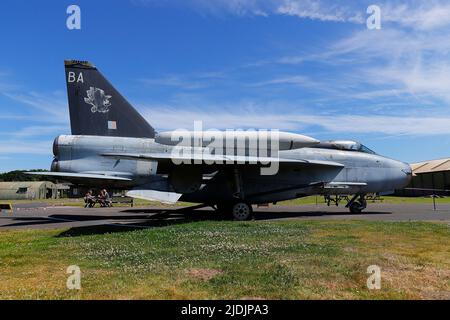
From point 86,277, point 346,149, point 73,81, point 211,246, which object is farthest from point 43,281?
point 346,149

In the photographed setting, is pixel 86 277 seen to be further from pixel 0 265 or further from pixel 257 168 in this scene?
pixel 257 168

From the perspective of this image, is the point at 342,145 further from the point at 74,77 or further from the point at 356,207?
the point at 74,77

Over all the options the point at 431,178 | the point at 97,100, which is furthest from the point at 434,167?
the point at 97,100

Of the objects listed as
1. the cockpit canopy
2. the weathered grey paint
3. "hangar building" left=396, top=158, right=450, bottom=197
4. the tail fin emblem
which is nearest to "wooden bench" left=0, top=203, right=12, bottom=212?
the weathered grey paint

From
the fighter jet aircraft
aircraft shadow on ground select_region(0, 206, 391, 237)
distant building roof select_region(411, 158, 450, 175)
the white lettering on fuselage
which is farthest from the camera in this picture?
distant building roof select_region(411, 158, 450, 175)

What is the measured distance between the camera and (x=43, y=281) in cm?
605

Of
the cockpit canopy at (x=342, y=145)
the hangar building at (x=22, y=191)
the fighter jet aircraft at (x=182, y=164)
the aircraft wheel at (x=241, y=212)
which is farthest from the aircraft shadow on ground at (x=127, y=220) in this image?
the hangar building at (x=22, y=191)

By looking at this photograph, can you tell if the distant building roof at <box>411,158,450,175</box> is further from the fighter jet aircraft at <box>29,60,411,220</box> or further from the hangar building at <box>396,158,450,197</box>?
the fighter jet aircraft at <box>29,60,411,220</box>

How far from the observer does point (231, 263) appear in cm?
698

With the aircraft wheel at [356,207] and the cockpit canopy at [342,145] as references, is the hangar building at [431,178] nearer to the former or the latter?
the aircraft wheel at [356,207]

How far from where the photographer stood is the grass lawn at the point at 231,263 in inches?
209

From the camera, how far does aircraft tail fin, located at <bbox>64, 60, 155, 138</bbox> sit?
696 inches

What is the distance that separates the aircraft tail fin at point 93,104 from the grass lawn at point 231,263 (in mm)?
7264
